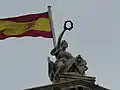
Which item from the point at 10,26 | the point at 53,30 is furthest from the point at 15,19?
the point at 53,30

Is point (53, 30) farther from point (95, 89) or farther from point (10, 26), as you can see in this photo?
point (95, 89)

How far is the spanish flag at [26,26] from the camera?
136ft

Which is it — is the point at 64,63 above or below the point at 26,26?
below

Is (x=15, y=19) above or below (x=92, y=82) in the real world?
above

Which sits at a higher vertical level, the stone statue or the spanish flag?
the spanish flag

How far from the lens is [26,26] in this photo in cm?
4209

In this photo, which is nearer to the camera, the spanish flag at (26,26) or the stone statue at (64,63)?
the stone statue at (64,63)

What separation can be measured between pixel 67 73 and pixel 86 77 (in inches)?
49.5

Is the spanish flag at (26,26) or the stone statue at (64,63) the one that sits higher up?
the spanish flag at (26,26)

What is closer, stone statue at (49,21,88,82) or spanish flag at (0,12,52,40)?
stone statue at (49,21,88,82)

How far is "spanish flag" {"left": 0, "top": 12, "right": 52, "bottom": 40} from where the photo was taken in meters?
41.4

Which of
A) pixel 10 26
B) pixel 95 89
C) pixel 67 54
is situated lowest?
pixel 95 89

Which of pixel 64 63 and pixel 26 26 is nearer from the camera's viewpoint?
pixel 64 63

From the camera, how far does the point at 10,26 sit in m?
42.2
